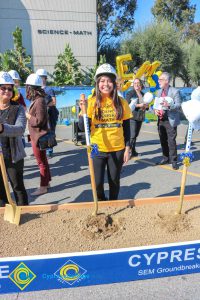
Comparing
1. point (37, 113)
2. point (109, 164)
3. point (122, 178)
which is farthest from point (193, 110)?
point (122, 178)

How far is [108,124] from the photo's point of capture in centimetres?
339

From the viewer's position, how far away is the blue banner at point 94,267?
2389 mm

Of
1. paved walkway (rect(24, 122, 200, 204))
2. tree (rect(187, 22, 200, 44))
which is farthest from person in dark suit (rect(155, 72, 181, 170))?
tree (rect(187, 22, 200, 44))

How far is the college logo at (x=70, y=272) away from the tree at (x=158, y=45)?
89.9ft

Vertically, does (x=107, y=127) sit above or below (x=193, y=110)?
below

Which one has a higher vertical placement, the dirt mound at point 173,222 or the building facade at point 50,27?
the building facade at point 50,27

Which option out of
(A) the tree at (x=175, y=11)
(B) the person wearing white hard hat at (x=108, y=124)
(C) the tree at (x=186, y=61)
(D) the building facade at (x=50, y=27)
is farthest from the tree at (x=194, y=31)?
(B) the person wearing white hard hat at (x=108, y=124)

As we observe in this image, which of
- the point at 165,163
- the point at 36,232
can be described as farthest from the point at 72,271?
the point at 165,163

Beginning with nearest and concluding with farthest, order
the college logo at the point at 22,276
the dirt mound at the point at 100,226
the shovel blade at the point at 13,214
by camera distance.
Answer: the college logo at the point at 22,276 → the dirt mound at the point at 100,226 → the shovel blade at the point at 13,214

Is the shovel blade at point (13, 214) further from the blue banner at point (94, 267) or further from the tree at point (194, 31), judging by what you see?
the tree at point (194, 31)

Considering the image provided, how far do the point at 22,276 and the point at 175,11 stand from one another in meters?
45.9

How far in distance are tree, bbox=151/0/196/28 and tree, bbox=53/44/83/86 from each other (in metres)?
23.9

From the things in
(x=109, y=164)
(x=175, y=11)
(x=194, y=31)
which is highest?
(x=175, y=11)

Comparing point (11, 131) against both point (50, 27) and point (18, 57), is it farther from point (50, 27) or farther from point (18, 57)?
point (50, 27)
